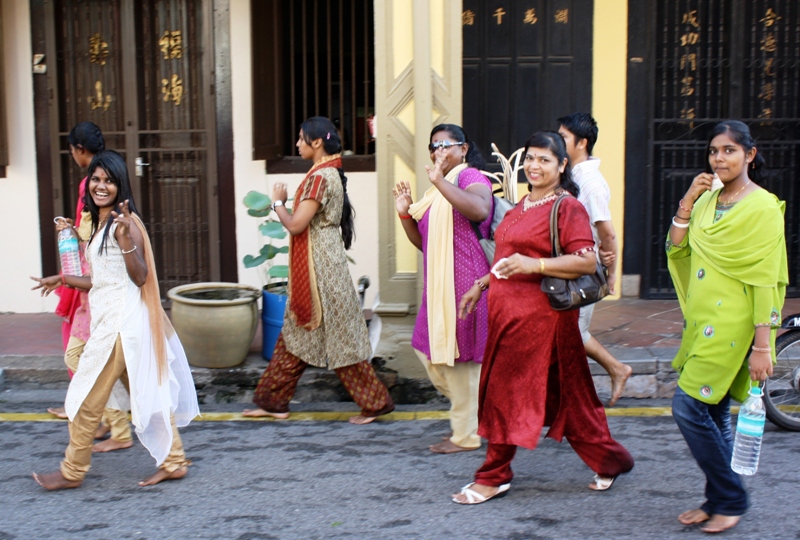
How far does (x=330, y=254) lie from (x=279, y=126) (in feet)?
8.59

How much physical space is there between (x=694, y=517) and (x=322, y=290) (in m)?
2.28

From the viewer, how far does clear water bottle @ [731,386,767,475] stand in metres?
3.48

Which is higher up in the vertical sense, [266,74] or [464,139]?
[266,74]

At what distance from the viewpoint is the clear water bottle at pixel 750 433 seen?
3.48m

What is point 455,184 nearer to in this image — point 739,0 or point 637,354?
point 637,354

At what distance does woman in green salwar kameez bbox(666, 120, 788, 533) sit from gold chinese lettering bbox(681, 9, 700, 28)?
4.02 meters

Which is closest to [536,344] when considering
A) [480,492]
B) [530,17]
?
[480,492]

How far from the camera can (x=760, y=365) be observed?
3426 millimetres

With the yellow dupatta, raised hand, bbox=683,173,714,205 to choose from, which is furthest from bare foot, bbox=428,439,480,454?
raised hand, bbox=683,173,714,205

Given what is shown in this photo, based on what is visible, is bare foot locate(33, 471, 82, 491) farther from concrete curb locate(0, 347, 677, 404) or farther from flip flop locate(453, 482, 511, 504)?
flip flop locate(453, 482, 511, 504)

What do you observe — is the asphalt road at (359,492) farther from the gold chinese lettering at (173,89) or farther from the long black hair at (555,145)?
the gold chinese lettering at (173,89)

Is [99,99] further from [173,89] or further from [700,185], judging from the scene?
[700,185]

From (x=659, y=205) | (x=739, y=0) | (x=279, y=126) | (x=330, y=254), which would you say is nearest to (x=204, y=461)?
(x=330, y=254)

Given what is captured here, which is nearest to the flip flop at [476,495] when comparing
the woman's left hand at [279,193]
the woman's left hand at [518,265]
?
the woman's left hand at [518,265]
